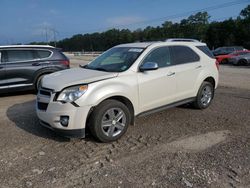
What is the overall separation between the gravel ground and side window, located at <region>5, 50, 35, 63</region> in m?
2.90

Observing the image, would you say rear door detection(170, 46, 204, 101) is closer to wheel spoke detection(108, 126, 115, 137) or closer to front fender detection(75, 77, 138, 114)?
front fender detection(75, 77, 138, 114)

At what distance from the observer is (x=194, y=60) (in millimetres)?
6398

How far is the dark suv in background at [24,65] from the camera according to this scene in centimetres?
836

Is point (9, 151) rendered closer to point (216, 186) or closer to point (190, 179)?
point (190, 179)

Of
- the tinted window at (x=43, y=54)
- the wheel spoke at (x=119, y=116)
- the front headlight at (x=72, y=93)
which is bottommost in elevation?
the wheel spoke at (x=119, y=116)

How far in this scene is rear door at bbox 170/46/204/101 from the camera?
5930mm

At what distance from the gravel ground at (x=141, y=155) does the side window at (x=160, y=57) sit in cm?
124

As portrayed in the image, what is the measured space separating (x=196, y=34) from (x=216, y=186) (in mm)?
89996

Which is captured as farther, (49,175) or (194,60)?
(194,60)

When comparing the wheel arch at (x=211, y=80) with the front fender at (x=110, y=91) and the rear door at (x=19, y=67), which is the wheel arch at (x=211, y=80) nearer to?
the front fender at (x=110, y=91)

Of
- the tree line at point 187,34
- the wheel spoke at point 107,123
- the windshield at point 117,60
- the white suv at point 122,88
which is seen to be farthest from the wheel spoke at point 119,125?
the tree line at point 187,34

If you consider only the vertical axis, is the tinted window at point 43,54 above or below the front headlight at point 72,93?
above

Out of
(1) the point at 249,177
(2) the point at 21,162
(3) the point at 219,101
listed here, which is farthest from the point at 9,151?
(3) the point at 219,101

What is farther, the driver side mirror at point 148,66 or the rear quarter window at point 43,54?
the rear quarter window at point 43,54
